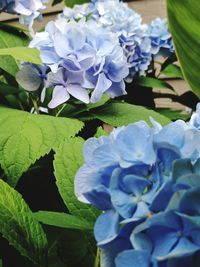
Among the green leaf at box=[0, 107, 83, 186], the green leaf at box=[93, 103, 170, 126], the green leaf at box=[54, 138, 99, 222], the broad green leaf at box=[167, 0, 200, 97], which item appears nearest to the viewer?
the broad green leaf at box=[167, 0, 200, 97]

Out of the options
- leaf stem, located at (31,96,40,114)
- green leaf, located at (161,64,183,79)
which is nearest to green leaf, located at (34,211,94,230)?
leaf stem, located at (31,96,40,114)

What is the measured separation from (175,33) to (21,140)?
0.45 m

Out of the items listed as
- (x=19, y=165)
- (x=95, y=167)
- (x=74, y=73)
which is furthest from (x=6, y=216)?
(x=74, y=73)

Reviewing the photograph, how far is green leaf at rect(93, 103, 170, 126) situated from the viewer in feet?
3.68

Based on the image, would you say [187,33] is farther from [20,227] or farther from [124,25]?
[124,25]

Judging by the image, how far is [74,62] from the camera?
110 cm

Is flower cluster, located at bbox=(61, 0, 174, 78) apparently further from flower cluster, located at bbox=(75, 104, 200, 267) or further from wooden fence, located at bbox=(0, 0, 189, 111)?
flower cluster, located at bbox=(75, 104, 200, 267)

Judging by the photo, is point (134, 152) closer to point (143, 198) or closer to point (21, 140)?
point (143, 198)

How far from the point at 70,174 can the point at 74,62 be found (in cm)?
45

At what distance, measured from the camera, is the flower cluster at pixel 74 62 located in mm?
1099

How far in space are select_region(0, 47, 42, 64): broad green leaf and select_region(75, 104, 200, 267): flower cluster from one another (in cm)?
54

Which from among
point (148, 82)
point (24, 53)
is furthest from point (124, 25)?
point (24, 53)

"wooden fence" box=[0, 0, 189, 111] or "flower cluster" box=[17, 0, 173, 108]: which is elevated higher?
"flower cluster" box=[17, 0, 173, 108]

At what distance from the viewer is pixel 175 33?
546mm
